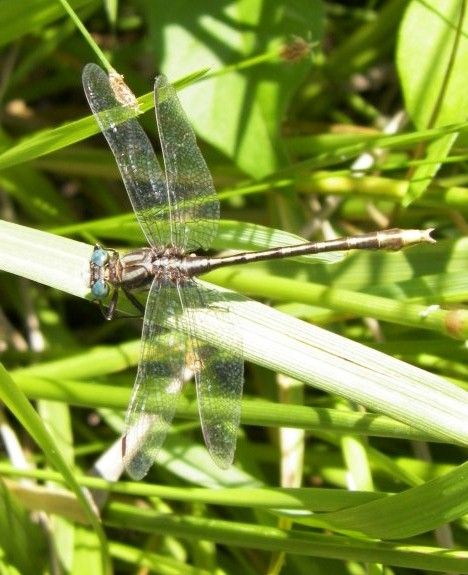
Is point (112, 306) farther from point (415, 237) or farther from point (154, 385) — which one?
point (415, 237)

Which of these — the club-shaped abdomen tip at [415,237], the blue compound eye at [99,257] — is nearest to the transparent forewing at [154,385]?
the blue compound eye at [99,257]

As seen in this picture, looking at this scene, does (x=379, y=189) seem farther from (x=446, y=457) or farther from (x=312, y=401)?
(x=446, y=457)

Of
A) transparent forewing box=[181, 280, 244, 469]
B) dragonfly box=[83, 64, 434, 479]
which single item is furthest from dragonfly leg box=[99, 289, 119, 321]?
transparent forewing box=[181, 280, 244, 469]

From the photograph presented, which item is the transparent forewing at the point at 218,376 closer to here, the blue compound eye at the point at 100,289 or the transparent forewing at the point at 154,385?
the transparent forewing at the point at 154,385

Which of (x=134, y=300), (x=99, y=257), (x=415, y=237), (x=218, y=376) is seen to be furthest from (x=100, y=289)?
(x=415, y=237)

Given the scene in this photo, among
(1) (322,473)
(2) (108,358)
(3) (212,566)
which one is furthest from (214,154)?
(3) (212,566)

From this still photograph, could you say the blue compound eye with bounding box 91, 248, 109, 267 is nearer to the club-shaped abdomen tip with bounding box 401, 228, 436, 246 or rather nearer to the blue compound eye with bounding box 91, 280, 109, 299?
the blue compound eye with bounding box 91, 280, 109, 299
